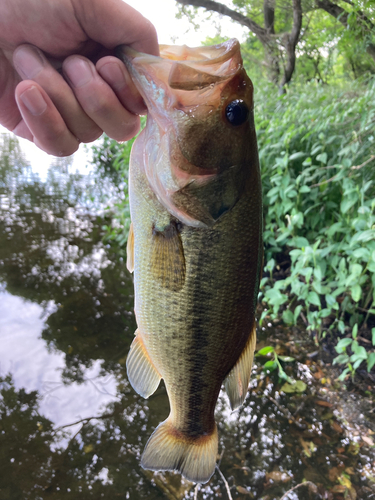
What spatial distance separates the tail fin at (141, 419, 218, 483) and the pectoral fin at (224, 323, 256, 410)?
234 mm

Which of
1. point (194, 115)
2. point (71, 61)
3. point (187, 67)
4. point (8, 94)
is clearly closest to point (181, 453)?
point (194, 115)

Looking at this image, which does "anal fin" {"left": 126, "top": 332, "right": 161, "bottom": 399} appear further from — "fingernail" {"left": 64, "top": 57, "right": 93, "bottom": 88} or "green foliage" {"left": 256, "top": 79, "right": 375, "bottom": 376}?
"green foliage" {"left": 256, "top": 79, "right": 375, "bottom": 376}

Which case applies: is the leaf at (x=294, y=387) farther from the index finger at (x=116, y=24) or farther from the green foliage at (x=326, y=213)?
the index finger at (x=116, y=24)

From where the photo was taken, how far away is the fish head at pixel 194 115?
1.04 m

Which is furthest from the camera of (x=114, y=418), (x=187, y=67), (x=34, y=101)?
(x=114, y=418)

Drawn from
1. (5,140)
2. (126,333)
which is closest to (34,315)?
(126,333)

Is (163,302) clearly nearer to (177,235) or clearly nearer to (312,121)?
(177,235)

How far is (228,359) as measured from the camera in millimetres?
1302

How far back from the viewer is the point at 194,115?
3.51 ft

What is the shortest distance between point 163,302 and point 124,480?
1929mm

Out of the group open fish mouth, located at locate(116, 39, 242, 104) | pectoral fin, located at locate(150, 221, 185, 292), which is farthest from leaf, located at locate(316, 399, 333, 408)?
open fish mouth, located at locate(116, 39, 242, 104)

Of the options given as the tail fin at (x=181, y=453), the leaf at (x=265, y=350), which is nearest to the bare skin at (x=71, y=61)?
the tail fin at (x=181, y=453)

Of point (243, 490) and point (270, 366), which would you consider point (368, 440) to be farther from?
point (243, 490)

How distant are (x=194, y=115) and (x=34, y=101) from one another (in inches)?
21.7
